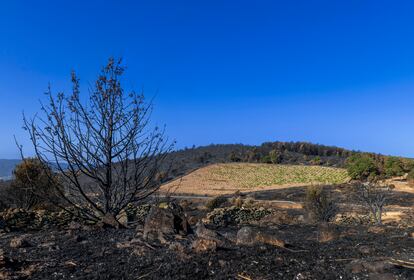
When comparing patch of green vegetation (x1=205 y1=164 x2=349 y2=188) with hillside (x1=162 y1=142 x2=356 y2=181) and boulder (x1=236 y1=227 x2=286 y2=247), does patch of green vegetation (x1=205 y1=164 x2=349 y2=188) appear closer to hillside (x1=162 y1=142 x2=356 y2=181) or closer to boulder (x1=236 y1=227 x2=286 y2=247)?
hillside (x1=162 y1=142 x2=356 y2=181)

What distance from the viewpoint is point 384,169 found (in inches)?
2125

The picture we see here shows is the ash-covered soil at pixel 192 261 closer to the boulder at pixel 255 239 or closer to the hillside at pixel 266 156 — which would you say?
the boulder at pixel 255 239

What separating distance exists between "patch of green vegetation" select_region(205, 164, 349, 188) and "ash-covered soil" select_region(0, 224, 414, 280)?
55135 millimetres

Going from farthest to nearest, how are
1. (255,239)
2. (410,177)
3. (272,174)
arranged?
(272,174) → (410,177) → (255,239)

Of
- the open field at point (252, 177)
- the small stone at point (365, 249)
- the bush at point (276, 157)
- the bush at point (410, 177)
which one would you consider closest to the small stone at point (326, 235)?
the small stone at point (365, 249)

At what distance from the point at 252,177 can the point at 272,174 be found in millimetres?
4461

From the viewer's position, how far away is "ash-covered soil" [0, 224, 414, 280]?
11.7ft

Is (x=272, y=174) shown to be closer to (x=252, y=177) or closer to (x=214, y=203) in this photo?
(x=252, y=177)

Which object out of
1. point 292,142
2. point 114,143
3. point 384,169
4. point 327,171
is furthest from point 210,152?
point 114,143

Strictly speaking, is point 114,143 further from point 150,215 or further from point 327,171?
point 327,171

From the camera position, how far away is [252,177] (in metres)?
67.8

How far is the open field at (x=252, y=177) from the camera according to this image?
57.4 metres

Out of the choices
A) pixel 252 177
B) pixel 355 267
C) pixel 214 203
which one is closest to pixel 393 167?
pixel 252 177

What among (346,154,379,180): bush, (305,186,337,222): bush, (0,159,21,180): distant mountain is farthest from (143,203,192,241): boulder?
(346,154,379,180): bush
